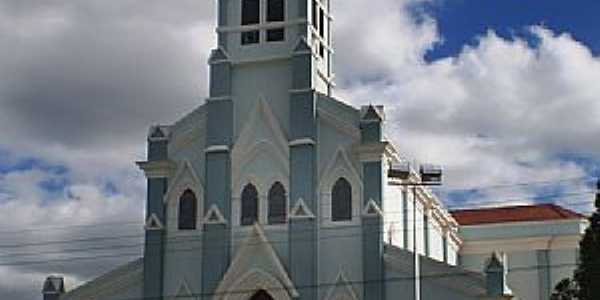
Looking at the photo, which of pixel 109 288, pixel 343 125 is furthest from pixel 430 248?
pixel 109 288

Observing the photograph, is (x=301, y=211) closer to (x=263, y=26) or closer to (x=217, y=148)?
Answer: (x=217, y=148)

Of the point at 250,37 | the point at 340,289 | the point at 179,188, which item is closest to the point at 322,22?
the point at 250,37

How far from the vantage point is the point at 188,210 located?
50562 mm

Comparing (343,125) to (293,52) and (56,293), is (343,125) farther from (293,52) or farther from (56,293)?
(56,293)

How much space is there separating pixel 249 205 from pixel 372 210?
17.4 feet

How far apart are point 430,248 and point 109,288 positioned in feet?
53.6

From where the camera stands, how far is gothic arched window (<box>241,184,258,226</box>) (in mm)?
49375

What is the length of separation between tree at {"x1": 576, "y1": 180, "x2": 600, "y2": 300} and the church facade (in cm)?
1182

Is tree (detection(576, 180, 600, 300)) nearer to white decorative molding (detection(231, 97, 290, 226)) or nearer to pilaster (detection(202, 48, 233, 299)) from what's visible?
white decorative molding (detection(231, 97, 290, 226))

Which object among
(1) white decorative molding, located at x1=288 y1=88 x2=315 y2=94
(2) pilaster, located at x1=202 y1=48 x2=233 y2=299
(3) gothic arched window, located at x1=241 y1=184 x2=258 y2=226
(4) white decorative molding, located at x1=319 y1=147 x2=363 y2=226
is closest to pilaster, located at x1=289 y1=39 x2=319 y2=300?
(1) white decorative molding, located at x1=288 y1=88 x2=315 y2=94

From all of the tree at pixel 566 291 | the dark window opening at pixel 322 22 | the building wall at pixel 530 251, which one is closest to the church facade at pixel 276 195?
the dark window opening at pixel 322 22

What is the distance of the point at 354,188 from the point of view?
4841cm

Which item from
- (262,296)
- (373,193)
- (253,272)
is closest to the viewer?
(373,193)

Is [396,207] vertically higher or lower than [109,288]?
higher
